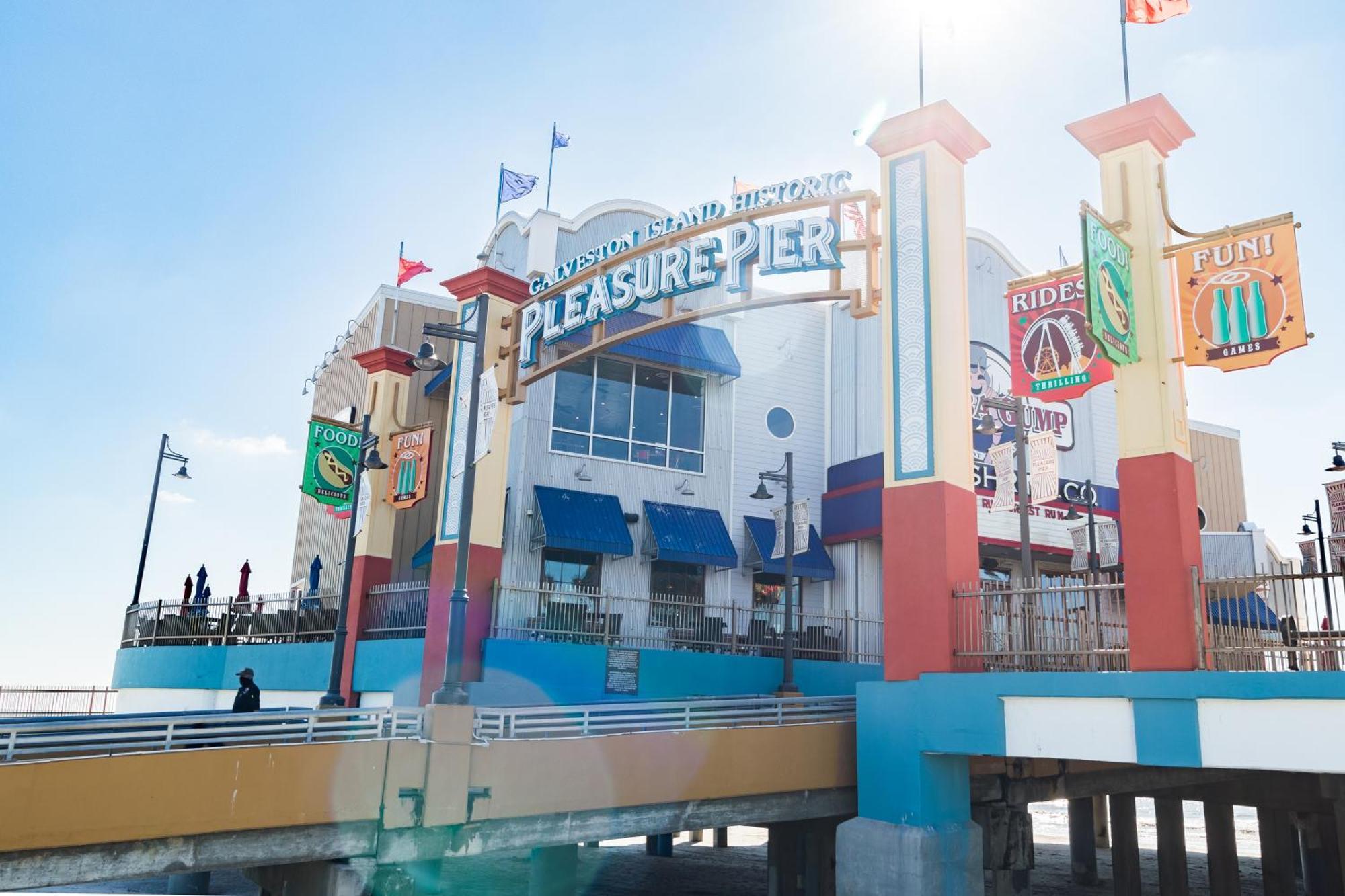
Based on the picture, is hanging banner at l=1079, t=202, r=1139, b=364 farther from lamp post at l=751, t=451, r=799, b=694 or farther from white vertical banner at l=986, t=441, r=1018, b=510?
lamp post at l=751, t=451, r=799, b=694

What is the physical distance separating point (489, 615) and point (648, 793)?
799 centimetres

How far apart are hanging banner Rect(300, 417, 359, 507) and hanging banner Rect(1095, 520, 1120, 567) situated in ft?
59.0

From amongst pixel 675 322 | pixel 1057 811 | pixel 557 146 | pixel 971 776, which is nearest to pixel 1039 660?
pixel 971 776

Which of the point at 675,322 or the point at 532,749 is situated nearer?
the point at 532,749

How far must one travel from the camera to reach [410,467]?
25.0 m

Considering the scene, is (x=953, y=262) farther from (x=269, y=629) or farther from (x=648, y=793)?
(x=269, y=629)

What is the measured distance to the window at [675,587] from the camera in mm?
25259

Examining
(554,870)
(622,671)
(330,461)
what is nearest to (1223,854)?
(622,671)

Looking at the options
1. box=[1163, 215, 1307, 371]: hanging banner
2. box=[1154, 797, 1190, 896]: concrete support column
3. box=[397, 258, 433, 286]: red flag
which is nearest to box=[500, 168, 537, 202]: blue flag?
box=[397, 258, 433, 286]: red flag

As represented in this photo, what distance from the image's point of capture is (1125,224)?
48.8 ft

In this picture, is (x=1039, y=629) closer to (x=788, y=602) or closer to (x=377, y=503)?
(x=788, y=602)

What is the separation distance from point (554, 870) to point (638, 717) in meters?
5.23

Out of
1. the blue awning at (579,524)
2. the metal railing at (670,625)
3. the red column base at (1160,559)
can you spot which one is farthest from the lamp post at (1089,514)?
the blue awning at (579,524)

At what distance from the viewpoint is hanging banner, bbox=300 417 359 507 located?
26531mm
